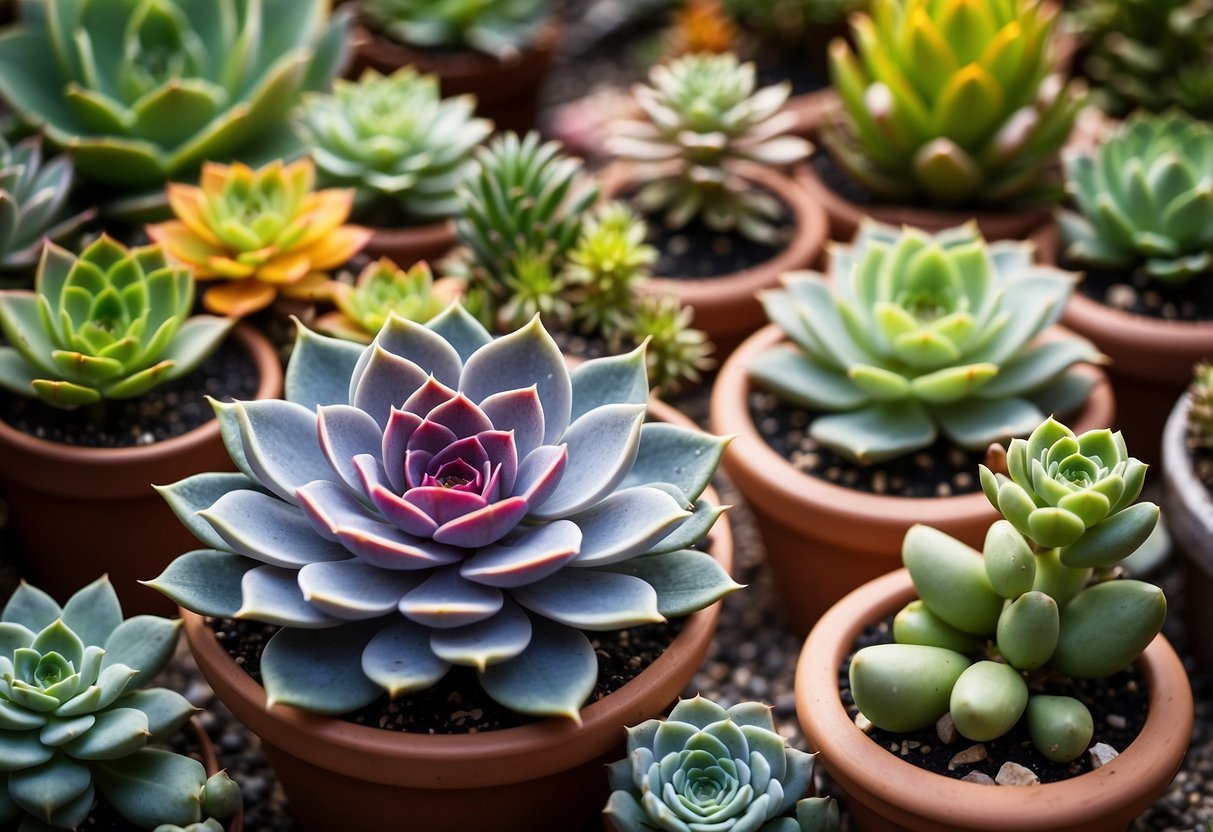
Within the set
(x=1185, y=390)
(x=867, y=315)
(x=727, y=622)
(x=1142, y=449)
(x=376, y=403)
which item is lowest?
(x=727, y=622)

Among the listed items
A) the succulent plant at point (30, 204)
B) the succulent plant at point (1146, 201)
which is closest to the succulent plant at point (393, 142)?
the succulent plant at point (30, 204)

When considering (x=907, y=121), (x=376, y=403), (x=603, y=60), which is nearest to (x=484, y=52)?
(x=603, y=60)

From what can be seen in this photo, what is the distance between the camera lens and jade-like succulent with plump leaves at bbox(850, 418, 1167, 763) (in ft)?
4.49

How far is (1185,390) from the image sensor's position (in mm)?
2113

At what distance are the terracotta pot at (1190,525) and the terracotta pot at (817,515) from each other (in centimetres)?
10

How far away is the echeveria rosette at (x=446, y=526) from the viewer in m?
1.36

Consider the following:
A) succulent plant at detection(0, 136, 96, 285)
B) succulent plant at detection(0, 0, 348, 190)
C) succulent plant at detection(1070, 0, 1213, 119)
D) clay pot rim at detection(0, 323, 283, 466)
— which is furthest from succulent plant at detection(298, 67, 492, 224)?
succulent plant at detection(1070, 0, 1213, 119)

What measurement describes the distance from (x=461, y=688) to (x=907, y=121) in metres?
1.37

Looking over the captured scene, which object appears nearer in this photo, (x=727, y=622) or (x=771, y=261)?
(x=727, y=622)

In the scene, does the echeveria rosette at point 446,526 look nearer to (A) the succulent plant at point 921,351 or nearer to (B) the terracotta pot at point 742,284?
(A) the succulent plant at point 921,351

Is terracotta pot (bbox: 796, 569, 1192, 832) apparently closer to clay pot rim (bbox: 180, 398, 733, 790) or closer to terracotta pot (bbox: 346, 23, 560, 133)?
clay pot rim (bbox: 180, 398, 733, 790)

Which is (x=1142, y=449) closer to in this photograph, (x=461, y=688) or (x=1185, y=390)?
(x=1185, y=390)

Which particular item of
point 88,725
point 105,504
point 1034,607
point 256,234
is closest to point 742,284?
point 256,234

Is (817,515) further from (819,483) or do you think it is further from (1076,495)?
(1076,495)
